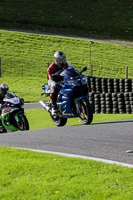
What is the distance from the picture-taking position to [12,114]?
14.9 metres

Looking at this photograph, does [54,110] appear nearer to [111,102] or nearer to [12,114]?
[12,114]

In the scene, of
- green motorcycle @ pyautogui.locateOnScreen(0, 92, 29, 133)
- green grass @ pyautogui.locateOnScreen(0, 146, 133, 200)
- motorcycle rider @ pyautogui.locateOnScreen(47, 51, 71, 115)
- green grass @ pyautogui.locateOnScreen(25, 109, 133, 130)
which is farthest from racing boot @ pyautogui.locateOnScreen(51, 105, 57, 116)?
green grass @ pyautogui.locateOnScreen(0, 146, 133, 200)

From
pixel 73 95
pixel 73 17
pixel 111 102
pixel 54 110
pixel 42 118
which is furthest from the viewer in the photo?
pixel 73 17

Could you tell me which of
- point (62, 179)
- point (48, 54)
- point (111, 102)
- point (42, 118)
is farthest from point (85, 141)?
point (48, 54)

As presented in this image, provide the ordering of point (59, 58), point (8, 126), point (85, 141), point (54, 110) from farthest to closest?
point (54, 110) < point (8, 126) < point (59, 58) < point (85, 141)

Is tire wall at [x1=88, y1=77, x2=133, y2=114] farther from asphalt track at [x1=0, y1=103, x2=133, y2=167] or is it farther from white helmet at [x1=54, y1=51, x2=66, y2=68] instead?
asphalt track at [x1=0, y1=103, x2=133, y2=167]

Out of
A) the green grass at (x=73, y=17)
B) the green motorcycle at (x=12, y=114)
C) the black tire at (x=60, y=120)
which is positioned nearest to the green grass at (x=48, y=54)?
the green grass at (x=73, y=17)

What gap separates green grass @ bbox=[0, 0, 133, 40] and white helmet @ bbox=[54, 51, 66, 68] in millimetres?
36879

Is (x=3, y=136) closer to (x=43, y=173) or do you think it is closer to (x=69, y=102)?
(x=69, y=102)

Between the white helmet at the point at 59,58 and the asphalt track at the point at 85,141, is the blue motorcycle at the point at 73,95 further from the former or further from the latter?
the asphalt track at the point at 85,141

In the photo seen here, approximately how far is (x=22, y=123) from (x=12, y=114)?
0.58 m

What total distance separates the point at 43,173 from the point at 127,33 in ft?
153

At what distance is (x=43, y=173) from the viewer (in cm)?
809

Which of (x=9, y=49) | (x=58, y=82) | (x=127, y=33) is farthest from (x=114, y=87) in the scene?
(x=127, y=33)
